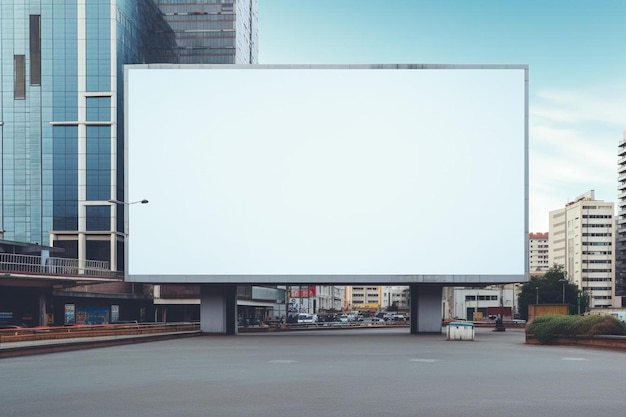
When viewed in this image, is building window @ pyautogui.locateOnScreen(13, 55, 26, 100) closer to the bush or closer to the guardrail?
the guardrail

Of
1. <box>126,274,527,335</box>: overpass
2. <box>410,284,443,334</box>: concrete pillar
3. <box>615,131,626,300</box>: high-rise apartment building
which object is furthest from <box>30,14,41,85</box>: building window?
<box>615,131,626,300</box>: high-rise apartment building

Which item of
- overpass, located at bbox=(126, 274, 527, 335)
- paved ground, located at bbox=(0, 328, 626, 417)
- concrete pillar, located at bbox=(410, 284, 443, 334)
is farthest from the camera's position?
concrete pillar, located at bbox=(410, 284, 443, 334)

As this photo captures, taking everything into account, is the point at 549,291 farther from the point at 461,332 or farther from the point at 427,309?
the point at 461,332

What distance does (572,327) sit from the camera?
41.3 metres

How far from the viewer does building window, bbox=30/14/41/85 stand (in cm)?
11331

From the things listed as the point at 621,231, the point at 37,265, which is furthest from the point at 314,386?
the point at 621,231

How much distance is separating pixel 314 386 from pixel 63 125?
336 ft

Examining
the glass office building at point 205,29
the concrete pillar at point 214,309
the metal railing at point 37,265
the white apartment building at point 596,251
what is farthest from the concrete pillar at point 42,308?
the white apartment building at point 596,251

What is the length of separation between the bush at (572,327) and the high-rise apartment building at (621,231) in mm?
155770

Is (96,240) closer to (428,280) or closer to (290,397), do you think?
(428,280)

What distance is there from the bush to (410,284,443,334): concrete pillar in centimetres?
2050

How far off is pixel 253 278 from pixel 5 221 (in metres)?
67.4

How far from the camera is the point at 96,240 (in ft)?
371

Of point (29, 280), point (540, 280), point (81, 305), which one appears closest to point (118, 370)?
point (29, 280)
